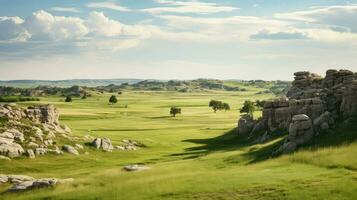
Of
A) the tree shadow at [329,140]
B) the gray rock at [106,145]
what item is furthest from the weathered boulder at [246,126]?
the tree shadow at [329,140]

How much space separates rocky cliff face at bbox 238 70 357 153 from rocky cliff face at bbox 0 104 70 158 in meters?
38.5

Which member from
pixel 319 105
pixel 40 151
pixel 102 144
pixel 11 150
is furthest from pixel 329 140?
pixel 11 150

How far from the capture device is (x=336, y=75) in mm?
90062

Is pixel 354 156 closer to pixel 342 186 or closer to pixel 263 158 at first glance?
pixel 342 186

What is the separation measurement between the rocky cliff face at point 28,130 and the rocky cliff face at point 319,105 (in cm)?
3850

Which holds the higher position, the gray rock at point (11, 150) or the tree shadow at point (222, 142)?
the gray rock at point (11, 150)

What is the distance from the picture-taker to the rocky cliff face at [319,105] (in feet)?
219

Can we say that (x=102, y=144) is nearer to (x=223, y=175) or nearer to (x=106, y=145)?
(x=106, y=145)

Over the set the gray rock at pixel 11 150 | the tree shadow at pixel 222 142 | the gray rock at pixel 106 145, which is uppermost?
the gray rock at pixel 11 150

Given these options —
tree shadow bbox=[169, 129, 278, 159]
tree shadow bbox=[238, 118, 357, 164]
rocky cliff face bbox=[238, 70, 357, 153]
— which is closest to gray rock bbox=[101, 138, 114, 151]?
tree shadow bbox=[169, 129, 278, 159]

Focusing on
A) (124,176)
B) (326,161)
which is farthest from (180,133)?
(326,161)

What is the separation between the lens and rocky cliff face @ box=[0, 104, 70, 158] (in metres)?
75.1

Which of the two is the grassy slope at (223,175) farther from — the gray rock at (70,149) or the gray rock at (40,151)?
the gray rock at (70,149)

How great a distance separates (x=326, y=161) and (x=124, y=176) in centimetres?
2198
